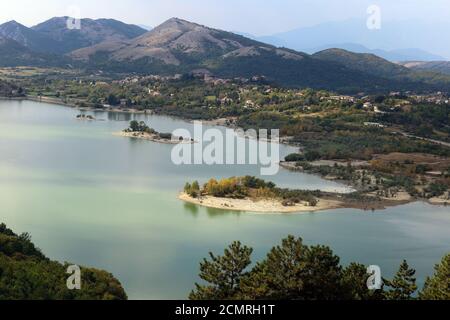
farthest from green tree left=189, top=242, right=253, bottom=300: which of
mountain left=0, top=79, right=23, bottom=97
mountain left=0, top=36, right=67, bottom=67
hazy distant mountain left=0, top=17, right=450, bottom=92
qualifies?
mountain left=0, top=36, right=67, bottom=67

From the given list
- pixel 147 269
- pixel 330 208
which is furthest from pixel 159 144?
pixel 147 269

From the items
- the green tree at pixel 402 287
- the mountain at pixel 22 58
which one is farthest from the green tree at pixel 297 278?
the mountain at pixel 22 58

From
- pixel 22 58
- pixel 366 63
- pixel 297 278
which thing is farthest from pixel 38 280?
pixel 366 63

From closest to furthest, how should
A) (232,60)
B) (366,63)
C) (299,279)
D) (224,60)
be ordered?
(299,279) < (232,60) < (224,60) < (366,63)

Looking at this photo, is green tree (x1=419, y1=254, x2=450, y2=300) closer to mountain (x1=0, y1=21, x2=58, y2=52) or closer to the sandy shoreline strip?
the sandy shoreline strip

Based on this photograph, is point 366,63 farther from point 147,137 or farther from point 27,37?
point 147,137
